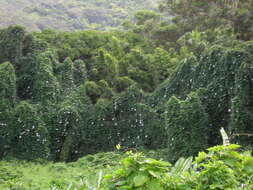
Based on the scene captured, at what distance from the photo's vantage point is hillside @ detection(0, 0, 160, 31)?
90.0 feet

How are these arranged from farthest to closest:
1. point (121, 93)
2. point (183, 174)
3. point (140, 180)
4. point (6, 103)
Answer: point (121, 93) → point (6, 103) → point (183, 174) → point (140, 180)

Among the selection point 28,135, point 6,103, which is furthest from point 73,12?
point 28,135

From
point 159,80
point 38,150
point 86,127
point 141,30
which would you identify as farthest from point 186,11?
point 38,150

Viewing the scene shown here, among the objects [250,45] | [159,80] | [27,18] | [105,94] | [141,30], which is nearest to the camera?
[250,45]

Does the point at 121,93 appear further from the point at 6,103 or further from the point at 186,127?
the point at 6,103

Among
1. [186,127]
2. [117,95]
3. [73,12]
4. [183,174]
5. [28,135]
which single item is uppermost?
[73,12]

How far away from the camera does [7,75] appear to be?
405 inches

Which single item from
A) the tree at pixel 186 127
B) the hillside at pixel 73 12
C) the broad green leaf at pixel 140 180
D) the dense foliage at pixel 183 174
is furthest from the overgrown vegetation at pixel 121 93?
the hillside at pixel 73 12

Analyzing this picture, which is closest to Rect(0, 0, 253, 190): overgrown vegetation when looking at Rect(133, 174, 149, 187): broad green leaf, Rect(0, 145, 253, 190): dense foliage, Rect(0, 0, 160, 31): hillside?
Rect(0, 145, 253, 190): dense foliage

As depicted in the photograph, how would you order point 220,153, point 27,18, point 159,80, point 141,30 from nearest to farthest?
point 220,153 → point 159,80 → point 141,30 → point 27,18

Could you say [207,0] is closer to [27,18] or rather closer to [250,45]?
[250,45]

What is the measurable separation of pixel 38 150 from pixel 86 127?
1.64 metres

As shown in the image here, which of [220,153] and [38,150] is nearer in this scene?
[220,153]

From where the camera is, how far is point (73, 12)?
101 feet
